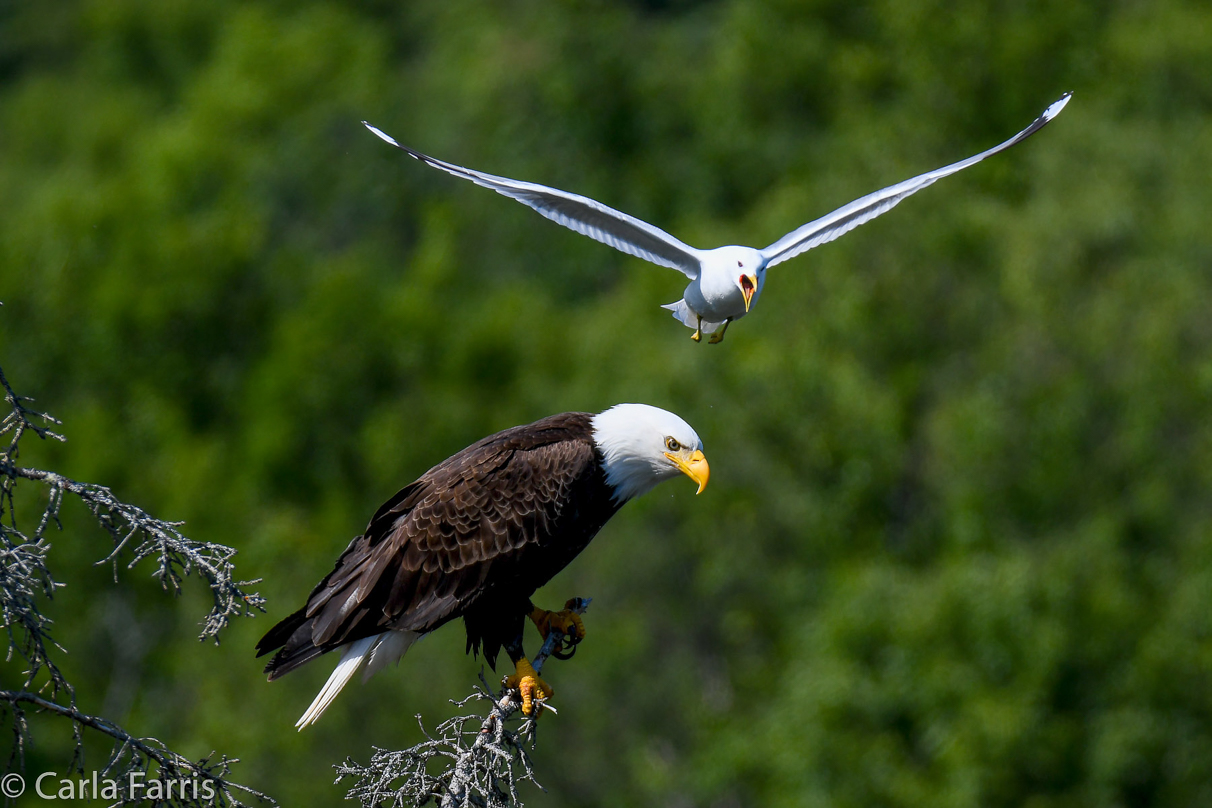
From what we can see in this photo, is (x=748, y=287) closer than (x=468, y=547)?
No

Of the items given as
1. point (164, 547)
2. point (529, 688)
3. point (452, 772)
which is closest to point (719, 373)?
point (529, 688)

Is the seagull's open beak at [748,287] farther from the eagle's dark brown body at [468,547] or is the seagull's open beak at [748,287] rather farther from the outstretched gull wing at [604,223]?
the eagle's dark brown body at [468,547]

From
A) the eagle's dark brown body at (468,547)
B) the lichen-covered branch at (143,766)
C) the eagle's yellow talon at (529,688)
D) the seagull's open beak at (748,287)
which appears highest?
the seagull's open beak at (748,287)

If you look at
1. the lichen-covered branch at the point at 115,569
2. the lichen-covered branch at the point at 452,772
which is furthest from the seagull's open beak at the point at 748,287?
the lichen-covered branch at the point at 115,569

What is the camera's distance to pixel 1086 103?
109 ft

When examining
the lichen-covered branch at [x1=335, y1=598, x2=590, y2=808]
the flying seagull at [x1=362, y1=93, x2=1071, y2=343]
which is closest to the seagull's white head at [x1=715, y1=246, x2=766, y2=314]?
the flying seagull at [x1=362, y1=93, x2=1071, y2=343]

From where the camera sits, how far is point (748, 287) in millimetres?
8109

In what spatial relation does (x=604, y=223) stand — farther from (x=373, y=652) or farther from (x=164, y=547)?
(x=164, y=547)

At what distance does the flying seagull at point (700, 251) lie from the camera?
8.09 m

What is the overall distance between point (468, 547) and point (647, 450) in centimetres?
97

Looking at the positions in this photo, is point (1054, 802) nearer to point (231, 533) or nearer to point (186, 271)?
point (231, 533)

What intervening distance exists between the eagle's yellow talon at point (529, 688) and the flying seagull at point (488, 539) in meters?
0.01

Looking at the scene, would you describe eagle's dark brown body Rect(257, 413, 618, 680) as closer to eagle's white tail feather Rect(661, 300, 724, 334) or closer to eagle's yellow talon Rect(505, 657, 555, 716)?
eagle's yellow talon Rect(505, 657, 555, 716)

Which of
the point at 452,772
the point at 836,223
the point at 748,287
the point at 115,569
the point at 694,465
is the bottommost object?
the point at 115,569
